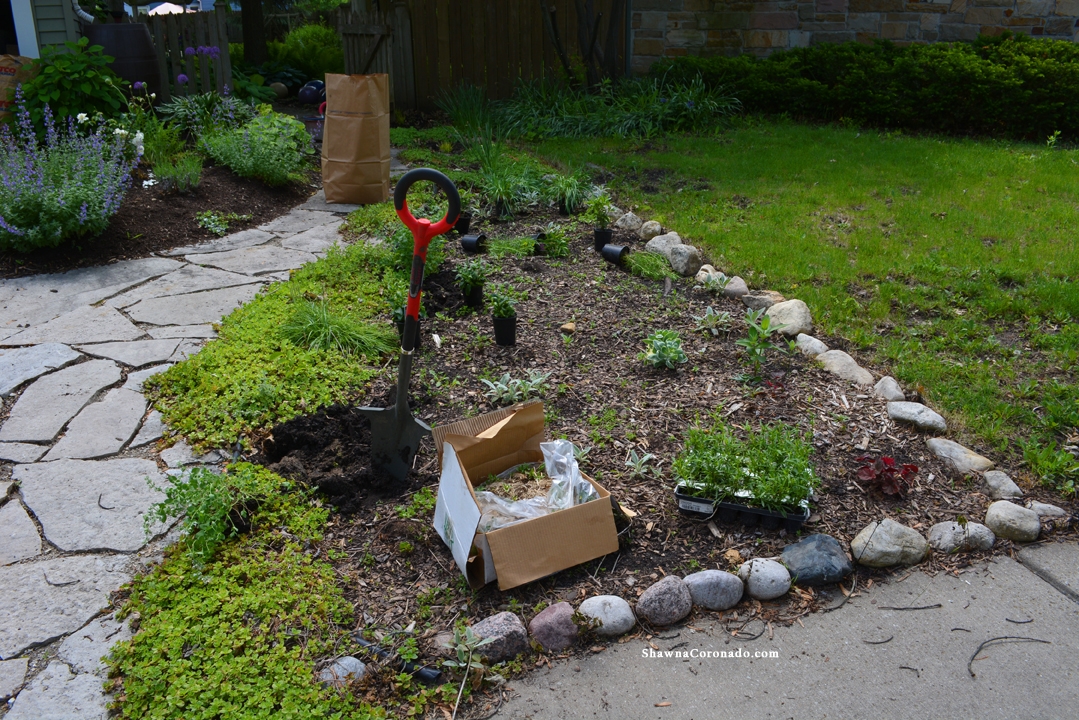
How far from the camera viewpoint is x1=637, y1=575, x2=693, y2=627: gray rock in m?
2.50

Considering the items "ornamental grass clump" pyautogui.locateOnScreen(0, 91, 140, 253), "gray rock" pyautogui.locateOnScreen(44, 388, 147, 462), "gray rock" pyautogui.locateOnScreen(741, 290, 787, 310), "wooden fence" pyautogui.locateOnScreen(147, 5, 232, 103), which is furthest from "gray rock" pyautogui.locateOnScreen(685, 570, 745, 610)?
"wooden fence" pyautogui.locateOnScreen(147, 5, 232, 103)

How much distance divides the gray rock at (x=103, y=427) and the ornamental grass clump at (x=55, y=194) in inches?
72.4

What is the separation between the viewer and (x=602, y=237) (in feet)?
17.4

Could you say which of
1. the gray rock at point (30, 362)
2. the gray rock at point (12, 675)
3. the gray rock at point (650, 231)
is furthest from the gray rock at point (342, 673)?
the gray rock at point (650, 231)

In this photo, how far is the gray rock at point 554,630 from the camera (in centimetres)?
240

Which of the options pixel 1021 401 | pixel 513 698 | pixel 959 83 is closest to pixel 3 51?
pixel 513 698

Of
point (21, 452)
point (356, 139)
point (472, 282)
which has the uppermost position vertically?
point (356, 139)

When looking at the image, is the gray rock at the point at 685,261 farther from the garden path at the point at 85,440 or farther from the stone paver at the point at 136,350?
the stone paver at the point at 136,350

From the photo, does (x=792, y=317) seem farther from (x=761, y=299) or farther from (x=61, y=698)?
(x=61, y=698)

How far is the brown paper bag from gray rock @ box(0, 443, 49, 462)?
350 centimetres

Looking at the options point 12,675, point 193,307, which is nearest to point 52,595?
point 12,675

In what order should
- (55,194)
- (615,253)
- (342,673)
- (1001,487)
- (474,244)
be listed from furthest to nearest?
1. (474,244)
2. (615,253)
3. (55,194)
4. (1001,487)
5. (342,673)

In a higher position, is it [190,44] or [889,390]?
[190,44]

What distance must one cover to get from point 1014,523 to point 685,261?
256cm
